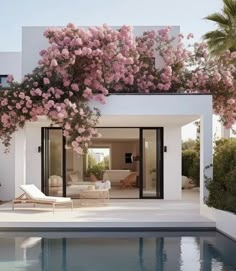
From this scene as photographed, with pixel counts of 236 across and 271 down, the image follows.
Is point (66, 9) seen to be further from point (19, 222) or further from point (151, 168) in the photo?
point (19, 222)

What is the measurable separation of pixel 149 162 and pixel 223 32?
645cm

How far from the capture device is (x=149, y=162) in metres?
19.3

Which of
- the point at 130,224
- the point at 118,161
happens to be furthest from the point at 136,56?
the point at 118,161

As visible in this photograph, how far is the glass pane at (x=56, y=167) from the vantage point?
19.2 metres

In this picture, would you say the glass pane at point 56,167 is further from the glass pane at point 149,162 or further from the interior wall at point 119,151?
the interior wall at point 119,151

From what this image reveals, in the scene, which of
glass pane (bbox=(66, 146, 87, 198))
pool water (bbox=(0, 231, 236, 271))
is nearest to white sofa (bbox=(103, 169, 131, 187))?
Result: glass pane (bbox=(66, 146, 87, 198))

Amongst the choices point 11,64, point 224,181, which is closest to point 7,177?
point 11,64

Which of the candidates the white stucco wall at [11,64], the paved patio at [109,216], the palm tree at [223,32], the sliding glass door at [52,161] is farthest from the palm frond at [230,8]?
the white stucco wall at [11,64]

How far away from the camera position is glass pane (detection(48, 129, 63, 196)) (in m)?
19.2

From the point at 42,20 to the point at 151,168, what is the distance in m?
7.95

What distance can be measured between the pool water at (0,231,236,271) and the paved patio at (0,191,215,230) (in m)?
0.36

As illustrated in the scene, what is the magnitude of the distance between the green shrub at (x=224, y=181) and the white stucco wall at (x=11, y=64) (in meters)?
11.9

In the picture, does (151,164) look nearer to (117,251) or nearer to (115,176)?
(115,176)

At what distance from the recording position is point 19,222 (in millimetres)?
12516
